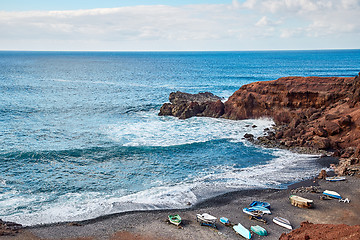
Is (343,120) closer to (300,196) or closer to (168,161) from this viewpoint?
(300,196)

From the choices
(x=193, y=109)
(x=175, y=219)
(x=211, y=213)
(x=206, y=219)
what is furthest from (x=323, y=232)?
(x=193, y=109)

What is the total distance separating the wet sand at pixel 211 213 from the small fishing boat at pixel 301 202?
0.41 metres

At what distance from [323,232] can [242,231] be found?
5329 mm

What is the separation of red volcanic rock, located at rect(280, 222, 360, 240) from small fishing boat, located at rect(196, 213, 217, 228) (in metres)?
5.03

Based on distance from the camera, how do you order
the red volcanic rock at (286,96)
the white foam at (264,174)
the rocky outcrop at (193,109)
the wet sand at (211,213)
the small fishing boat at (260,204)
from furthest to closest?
the rocky outcrop at (193,109)
the red volcanic rock at (286,96)
the white foam at (264,174)
the small fishing boat at (260,204)
the wet sand at (211,213)

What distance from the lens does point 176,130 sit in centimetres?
5197

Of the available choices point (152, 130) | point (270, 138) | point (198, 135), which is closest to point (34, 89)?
point (152, 130)

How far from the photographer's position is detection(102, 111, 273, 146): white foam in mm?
46750

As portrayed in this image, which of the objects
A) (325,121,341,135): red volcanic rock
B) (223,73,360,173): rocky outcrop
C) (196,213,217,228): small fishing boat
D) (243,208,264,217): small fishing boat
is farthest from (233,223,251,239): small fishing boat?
(325,121,341,135): red volcanic rock

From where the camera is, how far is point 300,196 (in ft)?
98.5

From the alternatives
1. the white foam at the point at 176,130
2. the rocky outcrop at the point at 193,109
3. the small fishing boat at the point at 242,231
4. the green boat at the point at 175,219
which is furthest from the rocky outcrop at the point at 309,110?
the green boat at the point at 175,219

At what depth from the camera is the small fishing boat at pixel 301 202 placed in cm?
2808

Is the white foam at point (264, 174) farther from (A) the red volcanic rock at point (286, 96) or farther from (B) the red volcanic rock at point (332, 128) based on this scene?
(A) the red volcanic rock at point (286, 96)

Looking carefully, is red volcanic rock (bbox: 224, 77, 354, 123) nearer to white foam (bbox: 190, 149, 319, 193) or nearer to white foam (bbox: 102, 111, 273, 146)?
white foam (bbox: 102, 111, 273, 146)
